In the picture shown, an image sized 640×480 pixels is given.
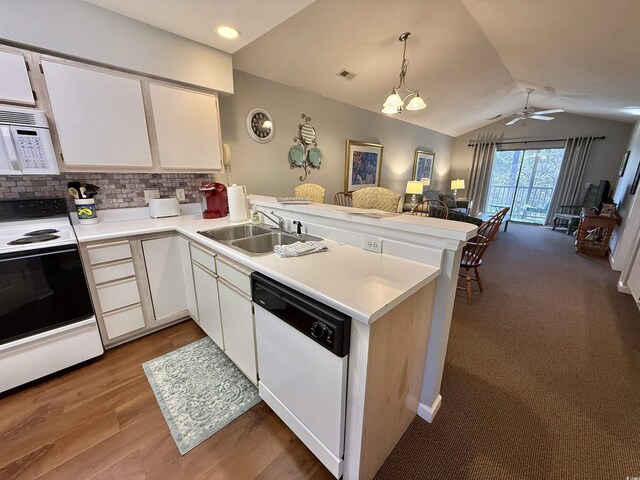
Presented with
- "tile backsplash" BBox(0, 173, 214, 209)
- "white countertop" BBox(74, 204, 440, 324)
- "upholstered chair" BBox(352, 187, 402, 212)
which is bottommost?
"white countertop" BBox(74, 204, 440, 324)

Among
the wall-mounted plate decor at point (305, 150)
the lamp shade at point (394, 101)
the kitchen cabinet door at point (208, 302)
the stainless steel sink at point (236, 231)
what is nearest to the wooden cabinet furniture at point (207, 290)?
the kitchen cabinet door at point (208, 302)

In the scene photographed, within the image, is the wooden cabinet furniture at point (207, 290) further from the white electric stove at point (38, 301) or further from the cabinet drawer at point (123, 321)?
the white electric stove at point (38, 301)

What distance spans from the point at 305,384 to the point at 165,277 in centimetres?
163

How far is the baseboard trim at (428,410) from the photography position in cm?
145

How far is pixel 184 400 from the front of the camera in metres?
1.56

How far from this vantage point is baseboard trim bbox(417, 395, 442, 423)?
1.45 meters

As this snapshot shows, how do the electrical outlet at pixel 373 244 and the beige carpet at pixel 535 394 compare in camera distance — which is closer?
the beige carpet at pixel 535 394

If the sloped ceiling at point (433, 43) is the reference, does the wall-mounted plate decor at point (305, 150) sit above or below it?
below

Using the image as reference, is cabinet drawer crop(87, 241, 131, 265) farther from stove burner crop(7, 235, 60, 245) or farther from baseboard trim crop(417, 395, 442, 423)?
baseboard trim crop(417, 395, 442, 423)

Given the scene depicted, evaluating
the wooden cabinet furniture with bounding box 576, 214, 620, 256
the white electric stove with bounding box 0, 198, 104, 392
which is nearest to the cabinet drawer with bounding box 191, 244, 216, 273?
the white electric stove with bounding box 0, 198, 104, 392

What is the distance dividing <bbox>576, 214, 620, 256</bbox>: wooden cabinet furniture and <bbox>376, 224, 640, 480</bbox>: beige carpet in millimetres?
1878

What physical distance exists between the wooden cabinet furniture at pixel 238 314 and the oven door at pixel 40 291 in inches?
37.6

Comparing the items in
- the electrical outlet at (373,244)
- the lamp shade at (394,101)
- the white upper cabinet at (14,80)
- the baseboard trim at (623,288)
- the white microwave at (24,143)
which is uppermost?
the lamp shade at (394,101)

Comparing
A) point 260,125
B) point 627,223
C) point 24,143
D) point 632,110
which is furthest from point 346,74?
point 632,110
